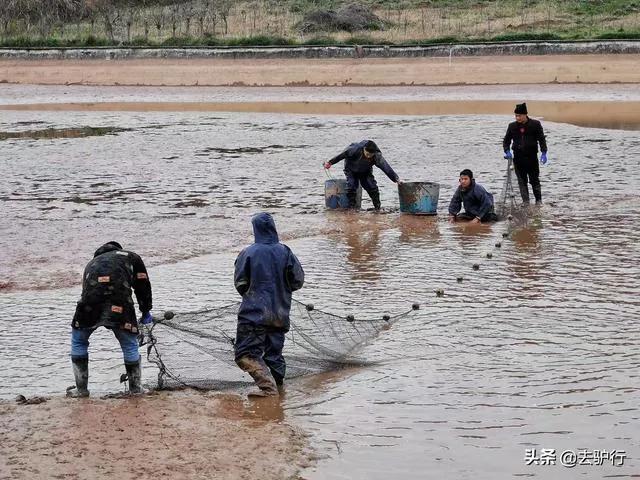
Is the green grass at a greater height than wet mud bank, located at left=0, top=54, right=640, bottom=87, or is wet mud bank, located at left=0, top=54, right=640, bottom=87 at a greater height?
the green grass

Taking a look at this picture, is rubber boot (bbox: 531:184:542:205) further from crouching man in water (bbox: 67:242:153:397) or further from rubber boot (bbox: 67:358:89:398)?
rubber boot (bbox: 67:358:89:398)

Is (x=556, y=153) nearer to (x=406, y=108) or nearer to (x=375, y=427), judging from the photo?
(x=406, y=108)

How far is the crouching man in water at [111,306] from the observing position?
7.79 m

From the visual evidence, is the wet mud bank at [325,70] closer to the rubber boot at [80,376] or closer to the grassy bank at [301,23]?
the grassy bank at [301,23]

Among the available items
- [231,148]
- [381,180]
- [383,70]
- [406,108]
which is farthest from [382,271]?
[383,70]

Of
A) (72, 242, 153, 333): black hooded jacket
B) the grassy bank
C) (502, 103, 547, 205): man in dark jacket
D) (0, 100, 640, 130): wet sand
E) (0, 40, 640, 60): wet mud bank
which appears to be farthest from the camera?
the grassy bank

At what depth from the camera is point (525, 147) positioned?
15.5m

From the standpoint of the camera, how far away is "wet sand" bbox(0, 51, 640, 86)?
115 feet

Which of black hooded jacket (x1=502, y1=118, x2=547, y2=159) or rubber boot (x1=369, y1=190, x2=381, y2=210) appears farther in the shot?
rubber boot (x1=369, y1=190, x2=381, y2=210)

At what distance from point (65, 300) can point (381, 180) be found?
28.9 ft

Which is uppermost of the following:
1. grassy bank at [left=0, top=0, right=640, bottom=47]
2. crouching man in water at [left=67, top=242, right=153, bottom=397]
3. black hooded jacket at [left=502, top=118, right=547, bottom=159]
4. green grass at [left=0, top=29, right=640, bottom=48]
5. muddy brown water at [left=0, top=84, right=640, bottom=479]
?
grassy bank at [left=0, top=0, right=640, bottom=47]

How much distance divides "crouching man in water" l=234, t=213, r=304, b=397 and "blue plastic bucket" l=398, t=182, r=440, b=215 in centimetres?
726

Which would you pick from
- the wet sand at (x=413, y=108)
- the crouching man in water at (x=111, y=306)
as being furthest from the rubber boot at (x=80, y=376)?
the wet sand at (x=413, y=108)

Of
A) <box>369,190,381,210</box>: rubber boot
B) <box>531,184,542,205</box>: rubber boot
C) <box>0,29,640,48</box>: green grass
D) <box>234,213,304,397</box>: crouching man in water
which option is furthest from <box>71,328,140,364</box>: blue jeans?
<box>0,29,640,48</box>: green grass
